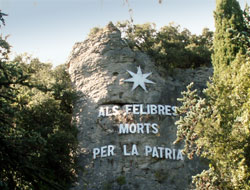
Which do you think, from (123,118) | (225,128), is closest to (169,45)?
(123,118)

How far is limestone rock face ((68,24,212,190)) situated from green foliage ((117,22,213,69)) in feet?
2.41

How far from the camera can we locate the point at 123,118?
19469 mm

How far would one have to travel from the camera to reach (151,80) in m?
21.1

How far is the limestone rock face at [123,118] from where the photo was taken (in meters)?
18.0

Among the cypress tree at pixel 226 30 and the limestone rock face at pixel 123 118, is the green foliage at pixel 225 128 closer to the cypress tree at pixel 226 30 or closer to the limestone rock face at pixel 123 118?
the cypress tree at pixel 226 30

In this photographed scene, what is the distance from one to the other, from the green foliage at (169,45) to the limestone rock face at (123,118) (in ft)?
2.41

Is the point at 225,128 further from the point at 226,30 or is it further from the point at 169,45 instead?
the point at 169,45

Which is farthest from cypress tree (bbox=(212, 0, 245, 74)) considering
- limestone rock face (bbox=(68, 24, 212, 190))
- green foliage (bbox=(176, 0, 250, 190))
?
limestone rock face (bbox=(68, 24, 212, 190))

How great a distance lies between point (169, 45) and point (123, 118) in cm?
664

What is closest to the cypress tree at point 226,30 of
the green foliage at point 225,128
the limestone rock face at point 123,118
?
the green foliage at point 225,128

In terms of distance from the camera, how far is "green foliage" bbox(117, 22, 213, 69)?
888 inches

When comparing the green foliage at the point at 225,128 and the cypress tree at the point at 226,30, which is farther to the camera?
the cypress tree at the point at 226,30

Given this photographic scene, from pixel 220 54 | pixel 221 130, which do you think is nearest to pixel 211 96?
pixel 221 130

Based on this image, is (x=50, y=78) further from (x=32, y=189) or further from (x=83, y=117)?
(x=32, y=189)
